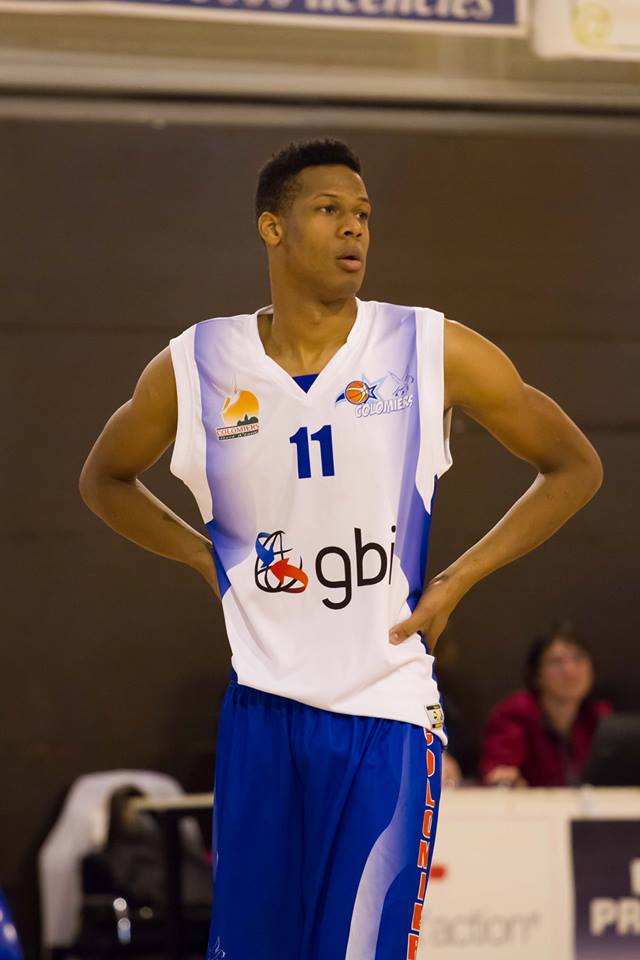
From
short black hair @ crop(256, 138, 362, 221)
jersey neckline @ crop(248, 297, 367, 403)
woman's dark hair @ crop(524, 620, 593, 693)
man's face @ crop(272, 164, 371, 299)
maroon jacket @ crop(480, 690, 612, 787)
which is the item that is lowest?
maroon jacket @ crop(480, 690, 612, 787)

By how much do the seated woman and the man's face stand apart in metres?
3.67

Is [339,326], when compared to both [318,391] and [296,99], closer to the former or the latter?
[318,391]

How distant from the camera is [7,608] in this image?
21.4 ft

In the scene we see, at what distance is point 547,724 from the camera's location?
595 cm

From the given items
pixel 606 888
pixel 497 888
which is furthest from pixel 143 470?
pixel 606 888

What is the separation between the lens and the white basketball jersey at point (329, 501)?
246cm

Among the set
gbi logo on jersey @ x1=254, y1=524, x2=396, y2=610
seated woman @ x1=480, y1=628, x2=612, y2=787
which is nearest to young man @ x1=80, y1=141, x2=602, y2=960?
gbi logo on jersey @ x1=254, y1=524, x2=396, y2=610

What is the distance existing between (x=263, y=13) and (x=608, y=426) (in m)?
2.83

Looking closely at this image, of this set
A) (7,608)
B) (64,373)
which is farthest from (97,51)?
(7,608)

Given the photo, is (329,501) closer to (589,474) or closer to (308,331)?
(308,331)

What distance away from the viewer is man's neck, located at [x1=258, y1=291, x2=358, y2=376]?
260 cm

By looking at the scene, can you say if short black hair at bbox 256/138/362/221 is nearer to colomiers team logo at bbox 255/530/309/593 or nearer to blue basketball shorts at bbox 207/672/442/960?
colomiers team logo at bbox 255/530/309/593

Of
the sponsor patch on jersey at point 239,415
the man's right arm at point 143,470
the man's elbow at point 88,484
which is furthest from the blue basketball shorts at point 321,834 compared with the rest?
the man's elbow at point 88,484

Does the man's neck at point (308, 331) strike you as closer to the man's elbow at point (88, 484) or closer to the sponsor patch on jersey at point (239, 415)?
the sponsor patch on jersey at point (239, 415)
